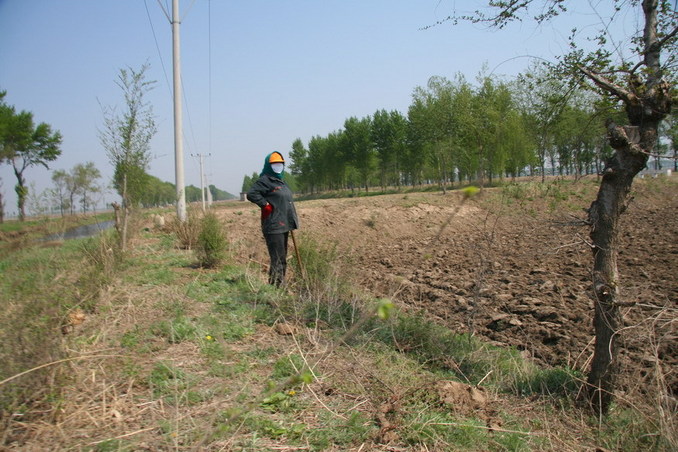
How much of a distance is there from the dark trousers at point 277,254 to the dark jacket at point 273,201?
0.08 meters

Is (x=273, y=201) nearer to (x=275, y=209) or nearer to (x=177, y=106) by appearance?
(x=275, y=209)

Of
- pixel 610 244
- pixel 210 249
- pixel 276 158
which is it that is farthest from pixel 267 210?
pixel 610 244

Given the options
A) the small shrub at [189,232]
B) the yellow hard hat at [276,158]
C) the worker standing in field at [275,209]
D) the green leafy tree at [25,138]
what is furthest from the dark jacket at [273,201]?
the green leafy tree at [25,138]

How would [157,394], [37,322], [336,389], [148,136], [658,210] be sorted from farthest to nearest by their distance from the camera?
1. [658,210]
2. [148,136]
3. [336,389]
4. [157,394]
5. [37,322]

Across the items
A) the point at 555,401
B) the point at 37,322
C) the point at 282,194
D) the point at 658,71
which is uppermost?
the point at 658,71

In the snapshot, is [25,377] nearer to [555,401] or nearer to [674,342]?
[555,401]

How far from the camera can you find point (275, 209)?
19.4 feet

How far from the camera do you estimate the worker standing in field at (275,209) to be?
5832mm

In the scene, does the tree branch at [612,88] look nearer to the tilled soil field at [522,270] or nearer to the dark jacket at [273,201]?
the tilled soil field at [522,270]

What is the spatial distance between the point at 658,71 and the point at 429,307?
408cm

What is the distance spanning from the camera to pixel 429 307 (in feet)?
21.2

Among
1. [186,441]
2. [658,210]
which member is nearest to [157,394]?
[186,441]

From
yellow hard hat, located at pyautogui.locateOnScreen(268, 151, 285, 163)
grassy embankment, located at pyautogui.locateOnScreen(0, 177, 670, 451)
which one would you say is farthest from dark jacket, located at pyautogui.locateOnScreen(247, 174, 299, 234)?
grassy embankment, located at pyautogui.locateOnScreen(0, 177, 670, 451)

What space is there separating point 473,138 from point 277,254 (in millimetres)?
21884
